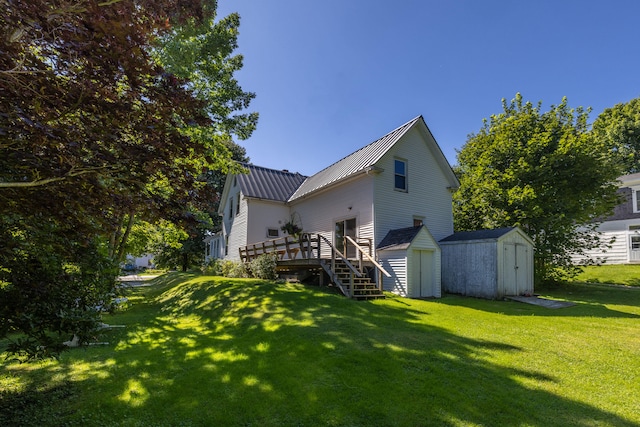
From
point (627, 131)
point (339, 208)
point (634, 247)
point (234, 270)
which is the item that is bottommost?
point (234, 270)

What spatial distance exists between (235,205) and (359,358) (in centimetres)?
1904

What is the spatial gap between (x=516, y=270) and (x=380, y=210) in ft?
19.8

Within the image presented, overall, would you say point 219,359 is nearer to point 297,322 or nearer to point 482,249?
point 297,322

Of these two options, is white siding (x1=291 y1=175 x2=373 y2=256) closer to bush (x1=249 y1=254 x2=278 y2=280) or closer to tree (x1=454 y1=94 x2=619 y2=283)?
bush (x1=249 y1=254 x2=278 y2=280)

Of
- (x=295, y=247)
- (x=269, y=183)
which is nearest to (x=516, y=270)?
(x=295, y=247)

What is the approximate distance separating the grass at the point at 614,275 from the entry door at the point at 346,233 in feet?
47.5

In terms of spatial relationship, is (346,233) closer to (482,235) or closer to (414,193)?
(414,193)

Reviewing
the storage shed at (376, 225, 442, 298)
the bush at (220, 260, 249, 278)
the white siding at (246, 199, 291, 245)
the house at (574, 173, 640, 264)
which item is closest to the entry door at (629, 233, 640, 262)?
the house at (574, 173, 640, 264)

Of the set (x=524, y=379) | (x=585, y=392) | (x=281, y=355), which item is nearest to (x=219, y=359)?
(x=281, y=355)

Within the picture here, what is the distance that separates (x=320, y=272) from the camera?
1338 centimetres

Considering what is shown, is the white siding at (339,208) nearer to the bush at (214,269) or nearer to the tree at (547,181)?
the bush at (214,269)

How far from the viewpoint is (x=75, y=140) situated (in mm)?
3189

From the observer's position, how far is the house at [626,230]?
2228 centimetres

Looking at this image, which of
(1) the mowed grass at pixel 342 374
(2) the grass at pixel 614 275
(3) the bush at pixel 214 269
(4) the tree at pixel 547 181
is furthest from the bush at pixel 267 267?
(2) the grass at pixel 614 275
